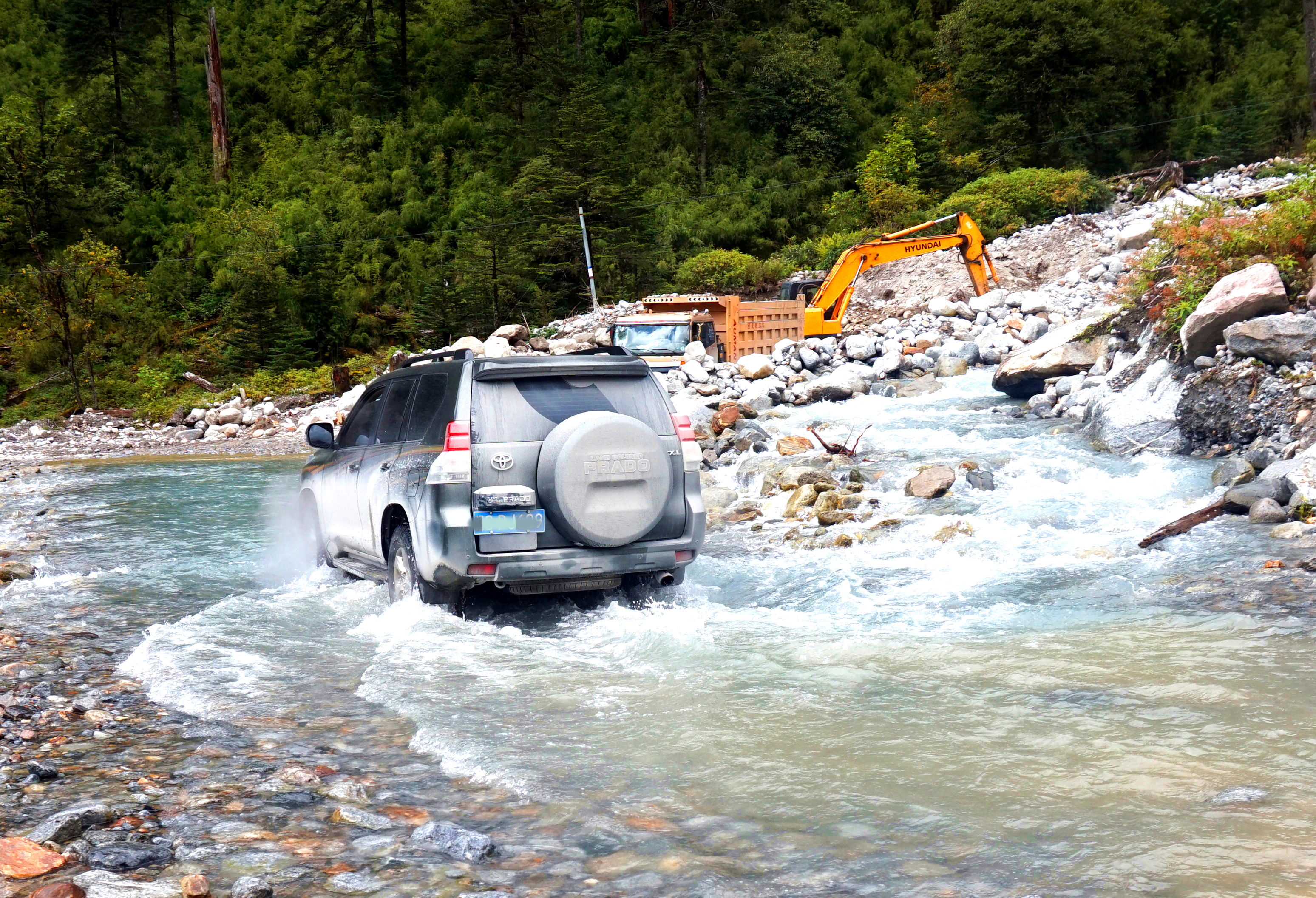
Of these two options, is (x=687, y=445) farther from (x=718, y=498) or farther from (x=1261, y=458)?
(x=1261, y=458)

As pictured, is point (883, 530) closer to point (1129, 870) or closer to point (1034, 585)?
point (1034, 585)

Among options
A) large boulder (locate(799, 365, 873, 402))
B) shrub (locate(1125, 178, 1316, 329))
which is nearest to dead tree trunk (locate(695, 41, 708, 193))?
large boulder (locate(799, 365, 873, 402))

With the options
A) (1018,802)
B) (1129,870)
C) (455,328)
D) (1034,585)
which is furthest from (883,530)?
(455,328)

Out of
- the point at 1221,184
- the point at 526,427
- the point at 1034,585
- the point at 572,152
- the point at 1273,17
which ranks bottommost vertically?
the point at 1034,585

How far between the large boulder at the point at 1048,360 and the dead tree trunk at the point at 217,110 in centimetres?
4005

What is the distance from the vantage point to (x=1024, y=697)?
5.57 m

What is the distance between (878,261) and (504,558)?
66.3 feet

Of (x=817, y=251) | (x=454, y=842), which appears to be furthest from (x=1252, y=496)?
(x=817, y=251)

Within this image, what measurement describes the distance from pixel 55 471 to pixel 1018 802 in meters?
22.2

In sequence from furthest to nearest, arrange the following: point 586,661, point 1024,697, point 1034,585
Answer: point 1034,585 < point 586,661 < point 1024,697

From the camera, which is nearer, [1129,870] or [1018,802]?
[1129,870]

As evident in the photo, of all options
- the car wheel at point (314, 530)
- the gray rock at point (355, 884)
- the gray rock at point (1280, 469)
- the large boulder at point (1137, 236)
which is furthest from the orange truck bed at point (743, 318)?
the gray rock at point (355, 884)

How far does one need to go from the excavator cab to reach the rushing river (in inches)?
664

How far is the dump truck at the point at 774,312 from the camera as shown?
22.9 m
